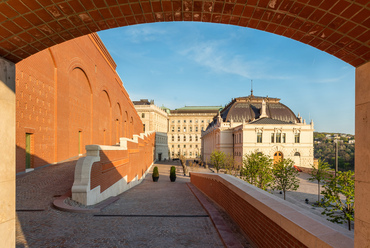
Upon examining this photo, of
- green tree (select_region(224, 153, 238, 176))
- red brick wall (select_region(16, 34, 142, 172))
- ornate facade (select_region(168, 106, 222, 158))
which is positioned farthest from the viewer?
ornate facade (select_region(168, 106, 222, 158))

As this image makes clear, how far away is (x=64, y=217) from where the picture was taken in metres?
7.39

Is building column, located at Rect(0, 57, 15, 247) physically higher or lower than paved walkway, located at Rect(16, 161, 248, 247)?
higher

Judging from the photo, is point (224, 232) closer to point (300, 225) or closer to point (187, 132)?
point (300, 225)

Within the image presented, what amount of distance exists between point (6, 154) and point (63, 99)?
17363 mm

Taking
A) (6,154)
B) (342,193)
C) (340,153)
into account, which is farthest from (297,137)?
(6,154)

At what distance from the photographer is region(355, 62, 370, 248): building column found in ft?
8.98

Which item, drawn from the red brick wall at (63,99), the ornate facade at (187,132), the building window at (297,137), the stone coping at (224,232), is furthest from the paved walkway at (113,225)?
the ornate facade at (187,132)

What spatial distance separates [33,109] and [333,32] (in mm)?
16793

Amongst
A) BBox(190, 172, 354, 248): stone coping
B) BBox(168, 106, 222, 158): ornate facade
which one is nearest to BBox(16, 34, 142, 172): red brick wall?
BBox(190, 172, 354, 248): stone coping

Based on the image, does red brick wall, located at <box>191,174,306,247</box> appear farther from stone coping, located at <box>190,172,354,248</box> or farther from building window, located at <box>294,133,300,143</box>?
building window, located at <box>294,133,300,143</box>

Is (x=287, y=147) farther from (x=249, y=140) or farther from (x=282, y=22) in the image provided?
(x=282, y=22)

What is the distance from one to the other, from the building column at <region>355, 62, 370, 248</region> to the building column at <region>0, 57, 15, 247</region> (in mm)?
4620

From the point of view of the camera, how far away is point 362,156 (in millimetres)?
2816

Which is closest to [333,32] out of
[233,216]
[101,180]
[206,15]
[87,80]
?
Answer: [206,15]
